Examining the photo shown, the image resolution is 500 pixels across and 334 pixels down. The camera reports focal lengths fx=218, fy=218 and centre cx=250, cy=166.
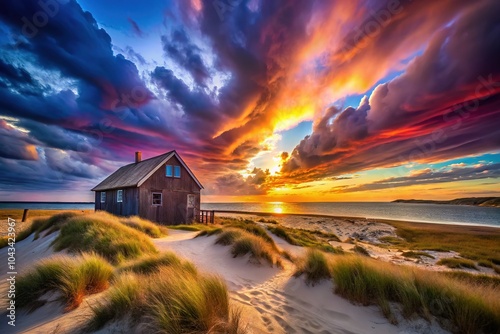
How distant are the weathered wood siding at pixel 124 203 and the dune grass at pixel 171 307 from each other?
2046 cm

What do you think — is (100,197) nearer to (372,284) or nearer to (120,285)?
(120,285)

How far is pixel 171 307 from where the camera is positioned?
326 centimetres

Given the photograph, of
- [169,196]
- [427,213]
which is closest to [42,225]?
[169,196]

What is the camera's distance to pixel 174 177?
975 inches

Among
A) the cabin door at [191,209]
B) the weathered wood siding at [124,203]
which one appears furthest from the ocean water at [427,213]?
the weathered wood siding at [124,203]

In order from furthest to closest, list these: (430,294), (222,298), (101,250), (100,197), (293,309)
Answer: (100,197) < (101,250) < (293,309) < (430,294) < (222,298)

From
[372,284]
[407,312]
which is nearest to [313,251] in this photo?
[372,284]

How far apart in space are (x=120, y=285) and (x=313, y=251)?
534 cm

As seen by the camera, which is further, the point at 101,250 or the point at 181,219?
the point at 181,219

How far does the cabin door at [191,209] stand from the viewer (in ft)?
83.5

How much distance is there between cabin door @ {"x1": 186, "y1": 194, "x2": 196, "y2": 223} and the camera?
25453mm

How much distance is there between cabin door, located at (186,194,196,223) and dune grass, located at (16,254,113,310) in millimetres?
20437

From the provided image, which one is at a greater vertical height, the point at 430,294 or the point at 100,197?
the point at 100,197

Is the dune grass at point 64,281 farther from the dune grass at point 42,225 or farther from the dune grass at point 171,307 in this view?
the dune grass at point 42,225
